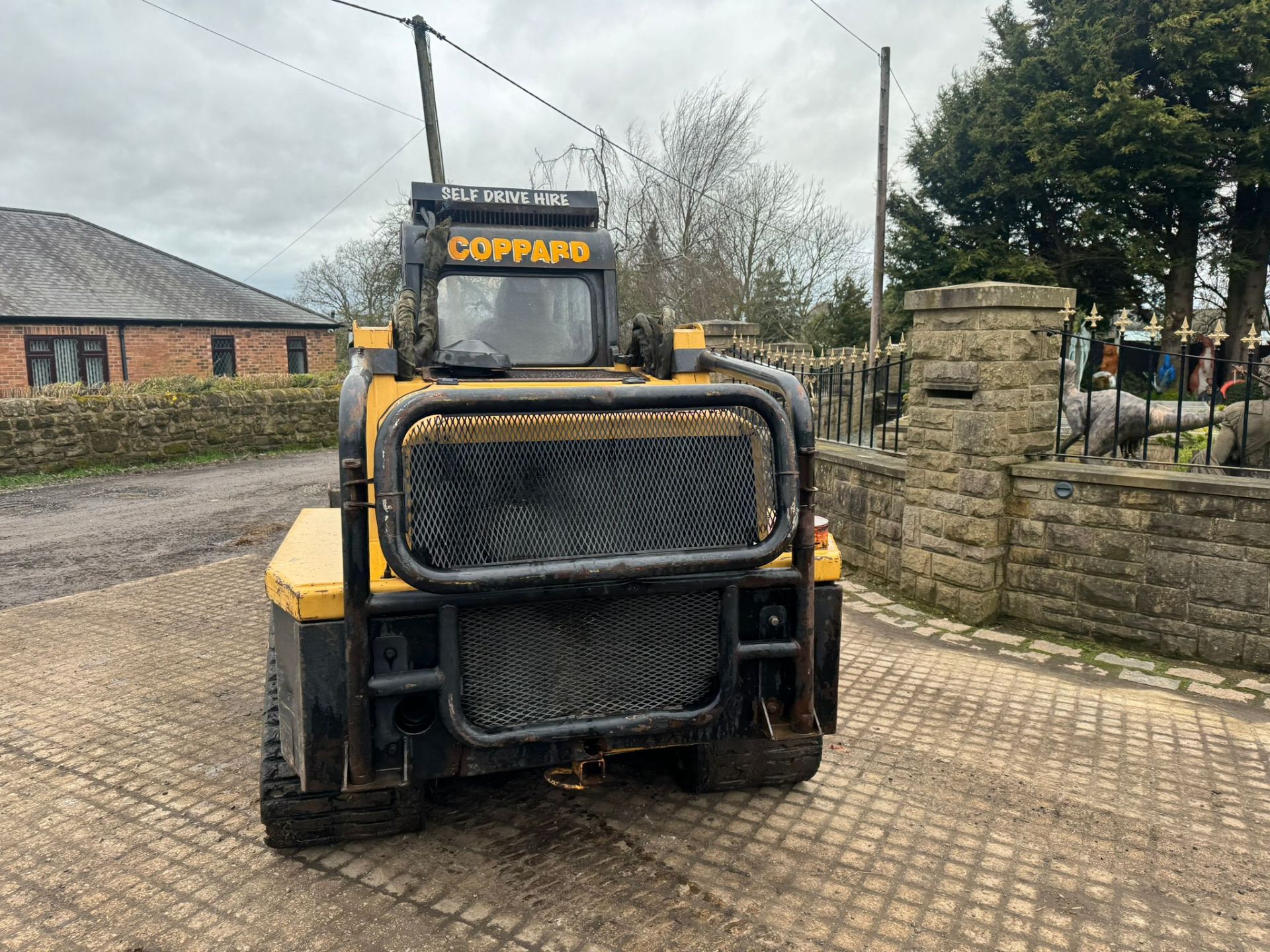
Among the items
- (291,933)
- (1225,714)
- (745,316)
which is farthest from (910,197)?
(291,933)

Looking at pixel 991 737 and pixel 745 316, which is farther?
pixel 745 316

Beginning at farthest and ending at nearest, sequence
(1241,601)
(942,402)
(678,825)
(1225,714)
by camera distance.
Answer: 1. (942,402)
2. (1241,601)
3. (1225,714)
4. (678,825)

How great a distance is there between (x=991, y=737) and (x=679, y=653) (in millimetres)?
2218

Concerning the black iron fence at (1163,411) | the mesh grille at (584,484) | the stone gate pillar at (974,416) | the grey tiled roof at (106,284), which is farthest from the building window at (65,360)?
the mesh grille at (584,484)

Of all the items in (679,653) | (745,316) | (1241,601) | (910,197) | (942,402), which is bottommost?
(1241,601)

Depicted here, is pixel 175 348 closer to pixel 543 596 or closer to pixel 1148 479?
pixel 1148 479

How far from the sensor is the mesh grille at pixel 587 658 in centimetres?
290

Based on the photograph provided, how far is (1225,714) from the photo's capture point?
15.4 feet

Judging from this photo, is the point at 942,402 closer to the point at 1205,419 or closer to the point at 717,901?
the point at 1205,419

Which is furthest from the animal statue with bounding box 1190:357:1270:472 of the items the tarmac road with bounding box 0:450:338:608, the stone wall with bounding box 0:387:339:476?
the stone wall with bounding box 0:387:339:476

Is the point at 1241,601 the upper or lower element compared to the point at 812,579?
lower

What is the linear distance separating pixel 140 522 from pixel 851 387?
8818 mm

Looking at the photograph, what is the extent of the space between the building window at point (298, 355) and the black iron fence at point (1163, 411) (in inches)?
884

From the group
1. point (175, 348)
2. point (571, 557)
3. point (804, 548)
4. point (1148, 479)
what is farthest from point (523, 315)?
point (175, 348)
